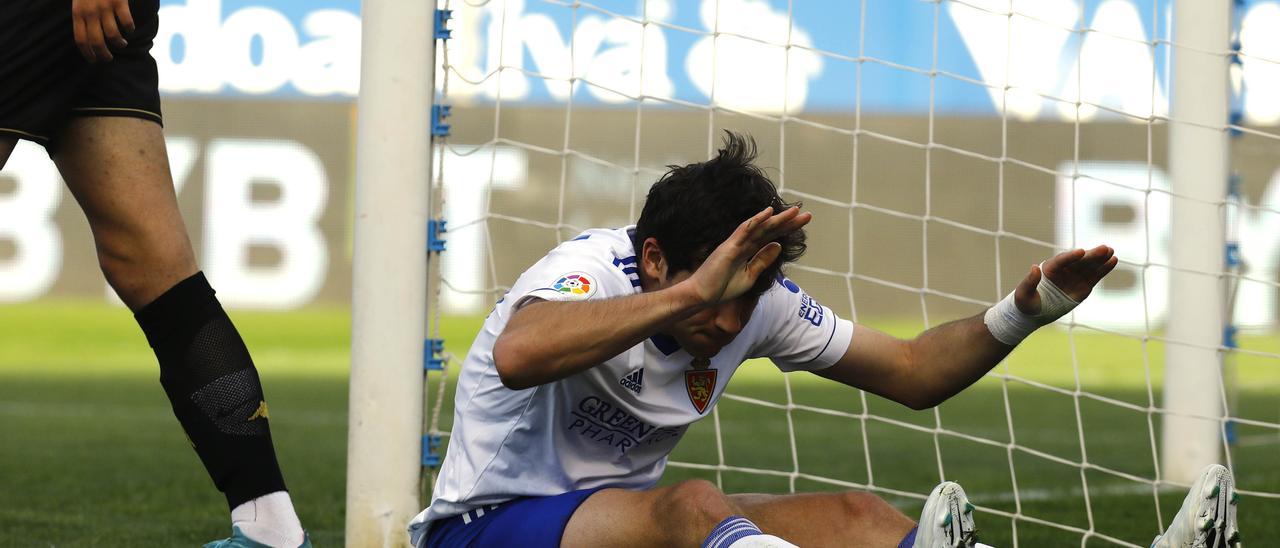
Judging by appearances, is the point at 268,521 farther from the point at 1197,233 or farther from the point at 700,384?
the point at 1197,233

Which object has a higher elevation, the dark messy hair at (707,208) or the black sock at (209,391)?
the dark messy hair at (707,208)

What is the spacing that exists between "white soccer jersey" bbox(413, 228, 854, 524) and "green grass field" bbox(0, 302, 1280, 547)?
101 cm

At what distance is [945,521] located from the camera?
1.86 m

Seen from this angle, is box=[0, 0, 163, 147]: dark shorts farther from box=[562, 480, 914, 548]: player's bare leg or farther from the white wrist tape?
the white wrist tape

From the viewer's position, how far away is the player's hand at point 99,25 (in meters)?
2.05

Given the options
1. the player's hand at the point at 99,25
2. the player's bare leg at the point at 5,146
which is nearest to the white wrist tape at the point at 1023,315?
the player's hand at the point at 99,25

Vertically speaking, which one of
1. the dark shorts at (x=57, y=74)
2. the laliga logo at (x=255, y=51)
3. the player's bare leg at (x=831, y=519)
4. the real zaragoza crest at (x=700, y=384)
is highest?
the laliga logo at (x=255, y=51)

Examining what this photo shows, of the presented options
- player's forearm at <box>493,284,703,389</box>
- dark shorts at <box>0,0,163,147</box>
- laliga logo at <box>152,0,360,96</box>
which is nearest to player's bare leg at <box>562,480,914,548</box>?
player's forearm at <box>493,284,703,389</box>

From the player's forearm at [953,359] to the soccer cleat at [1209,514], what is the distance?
0.44 metres

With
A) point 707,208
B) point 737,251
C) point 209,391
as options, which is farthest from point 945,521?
point 209,391

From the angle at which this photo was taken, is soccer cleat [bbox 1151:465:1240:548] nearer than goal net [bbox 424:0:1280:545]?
Yes

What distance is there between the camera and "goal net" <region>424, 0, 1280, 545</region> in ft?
14.4

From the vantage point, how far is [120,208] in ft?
7.10

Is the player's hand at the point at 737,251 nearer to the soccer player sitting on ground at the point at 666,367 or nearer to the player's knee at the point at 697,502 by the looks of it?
the soccer player sitting on ground at the point at 666,367
